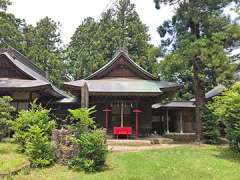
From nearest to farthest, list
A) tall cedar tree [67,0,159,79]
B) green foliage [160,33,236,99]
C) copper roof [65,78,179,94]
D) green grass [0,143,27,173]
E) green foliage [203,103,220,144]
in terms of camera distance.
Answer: green grass [0,143,27,173], green foliage [160,33,236,99], green foliage [203,103,220,144], copper roof [65,78,179,94], tall cedar tree [67,0,159,79]

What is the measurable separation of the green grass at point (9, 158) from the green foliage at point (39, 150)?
0.53m

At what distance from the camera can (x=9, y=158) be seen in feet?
48.5

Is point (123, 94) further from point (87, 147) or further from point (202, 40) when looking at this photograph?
point (87, 147)

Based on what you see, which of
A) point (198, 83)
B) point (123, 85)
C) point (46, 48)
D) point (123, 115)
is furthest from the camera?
point (46, 48)

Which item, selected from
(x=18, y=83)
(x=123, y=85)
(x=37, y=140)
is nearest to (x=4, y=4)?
(x=18, y=83)

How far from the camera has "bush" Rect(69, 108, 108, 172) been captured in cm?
1352

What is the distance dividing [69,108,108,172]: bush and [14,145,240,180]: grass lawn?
1.37 ft

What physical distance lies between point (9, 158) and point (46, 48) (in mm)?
43213

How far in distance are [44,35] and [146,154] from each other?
1724 inches

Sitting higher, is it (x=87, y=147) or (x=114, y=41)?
(x=114, y=41)

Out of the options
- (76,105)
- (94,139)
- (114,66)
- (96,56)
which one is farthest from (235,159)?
(96,56)

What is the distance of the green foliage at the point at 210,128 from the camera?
939 inches

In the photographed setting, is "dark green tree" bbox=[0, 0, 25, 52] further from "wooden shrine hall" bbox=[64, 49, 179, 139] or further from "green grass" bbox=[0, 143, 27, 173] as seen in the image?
"green grass" bbox=[0, 143, 27, 173]

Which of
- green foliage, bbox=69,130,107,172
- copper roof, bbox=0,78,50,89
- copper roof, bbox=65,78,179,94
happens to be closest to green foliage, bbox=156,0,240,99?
copper roof, bbox=65,78,179,94
